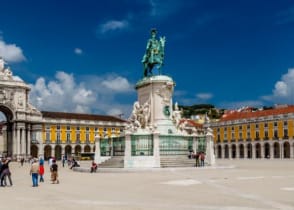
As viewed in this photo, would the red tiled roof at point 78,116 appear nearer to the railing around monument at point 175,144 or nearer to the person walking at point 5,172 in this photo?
the railing around monument at point 175,144

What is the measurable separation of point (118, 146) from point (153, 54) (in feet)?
24.5

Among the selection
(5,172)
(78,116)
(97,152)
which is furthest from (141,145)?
(78,116)

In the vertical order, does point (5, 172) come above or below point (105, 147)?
below

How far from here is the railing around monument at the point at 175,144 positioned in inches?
1075

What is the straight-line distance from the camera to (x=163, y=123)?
97.5 ft

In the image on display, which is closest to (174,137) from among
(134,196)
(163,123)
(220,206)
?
(163,123)

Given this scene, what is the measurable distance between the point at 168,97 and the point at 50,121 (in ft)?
209

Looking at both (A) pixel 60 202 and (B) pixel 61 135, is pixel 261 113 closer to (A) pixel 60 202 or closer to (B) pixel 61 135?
(B) pixel 61 135

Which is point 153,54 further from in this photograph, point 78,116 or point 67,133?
point 78,116

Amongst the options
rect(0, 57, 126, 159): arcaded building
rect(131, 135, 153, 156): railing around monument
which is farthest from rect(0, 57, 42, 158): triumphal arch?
rect(131, 135, 153, 156): railing around monument

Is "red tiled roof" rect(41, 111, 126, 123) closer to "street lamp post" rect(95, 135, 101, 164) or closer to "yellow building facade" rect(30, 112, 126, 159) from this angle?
"yellow building facade" rect(30, 112, 126, 159)

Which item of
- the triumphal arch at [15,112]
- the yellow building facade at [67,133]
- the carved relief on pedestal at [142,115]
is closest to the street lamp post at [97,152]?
the carved relief on pedestal at [142,115]

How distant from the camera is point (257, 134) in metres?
82.2

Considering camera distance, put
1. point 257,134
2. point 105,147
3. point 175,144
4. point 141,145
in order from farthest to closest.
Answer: point 257,134 → point 105,147 → point 175,144 → point 141,145
